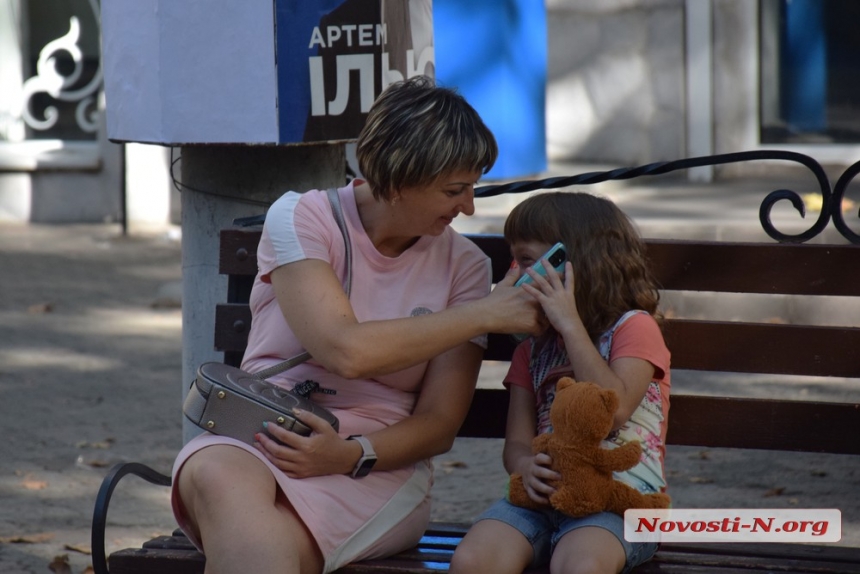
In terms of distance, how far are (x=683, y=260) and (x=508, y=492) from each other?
0.74 meters

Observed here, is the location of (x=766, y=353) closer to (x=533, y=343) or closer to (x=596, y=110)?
(x=533, y=343)

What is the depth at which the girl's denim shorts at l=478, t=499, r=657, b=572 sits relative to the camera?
2556 millimetres

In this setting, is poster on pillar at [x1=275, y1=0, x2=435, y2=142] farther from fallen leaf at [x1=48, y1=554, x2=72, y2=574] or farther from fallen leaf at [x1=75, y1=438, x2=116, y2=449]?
fallen leaf at [x1=75, y1=438, x2=116, y2=449]

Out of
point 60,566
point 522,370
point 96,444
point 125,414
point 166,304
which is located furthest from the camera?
point 166,304

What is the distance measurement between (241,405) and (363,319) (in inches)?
13.4

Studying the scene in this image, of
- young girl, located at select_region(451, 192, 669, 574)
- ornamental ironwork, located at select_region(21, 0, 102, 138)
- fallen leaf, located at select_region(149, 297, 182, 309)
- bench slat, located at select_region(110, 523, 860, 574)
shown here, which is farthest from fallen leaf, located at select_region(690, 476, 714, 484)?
ornamental ironwork, located at select_region(21, 0, 102, 138)

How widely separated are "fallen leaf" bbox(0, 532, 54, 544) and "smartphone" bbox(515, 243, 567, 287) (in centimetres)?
205

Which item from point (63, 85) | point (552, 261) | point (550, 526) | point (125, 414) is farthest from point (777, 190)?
point (63, 85)

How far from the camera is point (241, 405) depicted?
2641 mm

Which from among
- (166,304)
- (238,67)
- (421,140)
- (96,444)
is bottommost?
(96,444)

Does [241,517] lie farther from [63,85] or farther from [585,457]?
[63,85]

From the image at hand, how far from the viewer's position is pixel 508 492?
107 inches

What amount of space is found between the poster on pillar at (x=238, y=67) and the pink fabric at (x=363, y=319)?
0.32 metres

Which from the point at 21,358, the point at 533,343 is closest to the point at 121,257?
the point at 21,358
